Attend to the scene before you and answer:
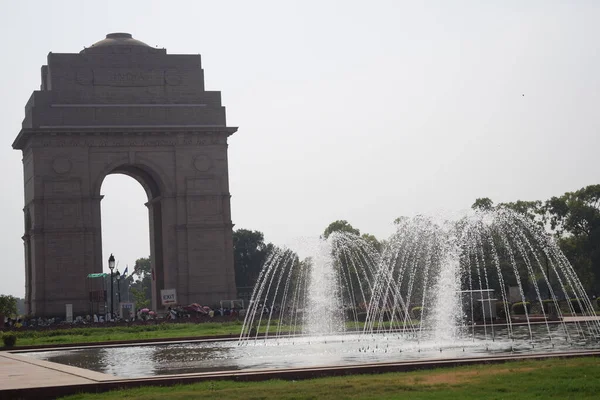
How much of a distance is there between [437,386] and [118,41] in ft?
153

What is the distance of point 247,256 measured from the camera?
10581cm

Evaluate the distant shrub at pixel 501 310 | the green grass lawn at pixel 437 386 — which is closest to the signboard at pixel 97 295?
the distant shrub at pixel 501 310

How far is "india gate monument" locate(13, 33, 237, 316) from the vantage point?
5444 cm

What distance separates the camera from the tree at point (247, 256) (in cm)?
10469

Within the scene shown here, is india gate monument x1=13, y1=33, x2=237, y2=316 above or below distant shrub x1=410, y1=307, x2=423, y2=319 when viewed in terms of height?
above

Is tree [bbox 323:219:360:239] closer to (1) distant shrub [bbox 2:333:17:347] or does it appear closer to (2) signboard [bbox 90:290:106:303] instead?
(2) signboard [bbox 90:290:106:303]

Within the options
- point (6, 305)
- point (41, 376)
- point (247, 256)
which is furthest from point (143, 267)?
point (41, 376)

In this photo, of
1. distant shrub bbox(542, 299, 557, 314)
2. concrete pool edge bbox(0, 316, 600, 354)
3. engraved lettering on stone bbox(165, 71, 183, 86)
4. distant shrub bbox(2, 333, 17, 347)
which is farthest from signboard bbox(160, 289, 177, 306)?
distant shrub bbox(2, 333, 17, 347)

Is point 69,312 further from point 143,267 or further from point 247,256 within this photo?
point 143,267

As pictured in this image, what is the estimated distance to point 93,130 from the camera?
179ft

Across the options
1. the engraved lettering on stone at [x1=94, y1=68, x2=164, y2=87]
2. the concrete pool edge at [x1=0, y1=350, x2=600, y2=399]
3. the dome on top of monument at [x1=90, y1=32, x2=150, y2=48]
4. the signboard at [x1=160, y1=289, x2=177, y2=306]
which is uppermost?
the dome on top of monument at [x1=90, y1=32, x2=150, y2=48]

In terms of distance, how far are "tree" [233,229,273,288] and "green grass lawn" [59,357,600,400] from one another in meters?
89.4

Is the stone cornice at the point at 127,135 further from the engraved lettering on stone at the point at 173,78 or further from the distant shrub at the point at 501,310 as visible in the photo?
the distant shrub at the point at 501,310

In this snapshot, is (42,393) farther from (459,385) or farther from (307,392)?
(459,385)
